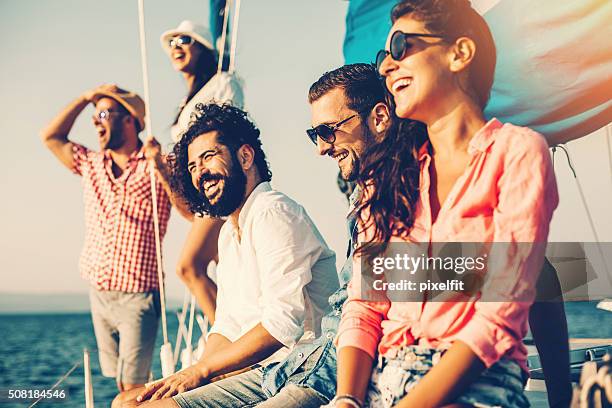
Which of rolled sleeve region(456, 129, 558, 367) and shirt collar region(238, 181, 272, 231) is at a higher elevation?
shirt collar region(238, 181, 272, 231)

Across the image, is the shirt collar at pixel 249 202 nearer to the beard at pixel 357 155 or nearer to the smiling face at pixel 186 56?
the beard at pixel 357 155

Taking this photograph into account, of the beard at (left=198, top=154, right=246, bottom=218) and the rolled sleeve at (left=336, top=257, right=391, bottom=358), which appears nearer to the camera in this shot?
the rolled sleeve at (left=336, top=257, right=391, bottom=358)

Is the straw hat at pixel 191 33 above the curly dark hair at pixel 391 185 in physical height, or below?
above

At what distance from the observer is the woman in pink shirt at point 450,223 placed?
5.46 ft

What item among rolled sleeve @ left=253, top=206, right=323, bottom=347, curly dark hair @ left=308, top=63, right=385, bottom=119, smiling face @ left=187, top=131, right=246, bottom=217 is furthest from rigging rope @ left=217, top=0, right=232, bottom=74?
rolled sleeve @ left=253, top=206, right=323, bottom=347

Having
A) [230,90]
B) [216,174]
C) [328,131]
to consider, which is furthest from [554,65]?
[230,90]

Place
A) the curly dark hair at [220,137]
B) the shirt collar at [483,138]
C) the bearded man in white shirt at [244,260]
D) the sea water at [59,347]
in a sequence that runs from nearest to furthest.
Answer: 1. the shirt collar at [483,138]
2. the bearded man in white shirt at [244,260]
3. the curly dark hair at [220,137]
4. the sea water at [59,347]

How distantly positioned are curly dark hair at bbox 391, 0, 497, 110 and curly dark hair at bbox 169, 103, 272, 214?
38.5 inches

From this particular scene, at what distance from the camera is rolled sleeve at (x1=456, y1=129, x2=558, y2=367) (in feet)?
5.39

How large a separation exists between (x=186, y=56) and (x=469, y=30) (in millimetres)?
2240

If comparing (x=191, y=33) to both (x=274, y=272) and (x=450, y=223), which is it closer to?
(x=274, y=272)

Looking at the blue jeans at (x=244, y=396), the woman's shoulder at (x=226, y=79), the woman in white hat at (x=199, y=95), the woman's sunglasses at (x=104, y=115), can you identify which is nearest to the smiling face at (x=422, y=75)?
the blue jeans at (x=244, y=396)

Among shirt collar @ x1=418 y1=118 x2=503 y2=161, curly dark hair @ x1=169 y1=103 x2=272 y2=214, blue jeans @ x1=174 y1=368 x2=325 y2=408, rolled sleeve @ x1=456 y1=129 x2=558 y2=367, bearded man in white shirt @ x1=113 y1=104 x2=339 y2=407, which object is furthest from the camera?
curly dark hair @ x1=169 y1=103 x2=272 y2=214

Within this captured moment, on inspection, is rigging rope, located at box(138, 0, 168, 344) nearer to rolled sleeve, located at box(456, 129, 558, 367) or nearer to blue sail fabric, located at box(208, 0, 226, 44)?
blue sail fabric, located at box(208, 0, 226, 44)
